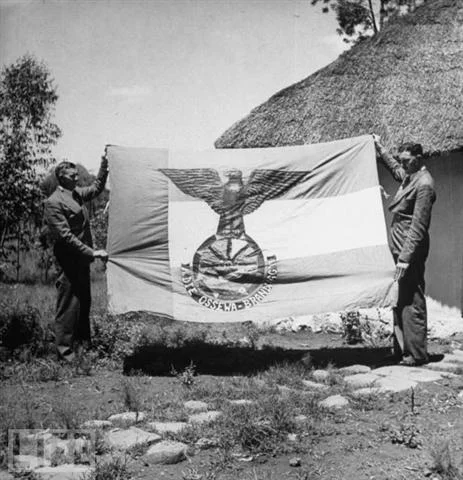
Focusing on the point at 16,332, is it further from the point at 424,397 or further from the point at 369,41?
the point at 369,41

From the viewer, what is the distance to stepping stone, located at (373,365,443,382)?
4.92m

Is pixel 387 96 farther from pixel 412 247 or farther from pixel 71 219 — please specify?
pixel 71 219

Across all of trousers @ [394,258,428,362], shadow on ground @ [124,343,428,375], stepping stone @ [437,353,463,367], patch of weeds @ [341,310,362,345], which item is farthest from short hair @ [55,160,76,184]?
stepping stone @ [437,353,463,367]

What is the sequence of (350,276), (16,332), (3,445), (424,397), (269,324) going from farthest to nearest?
(269,324), (16,332), (350,276), (424,397), (3,445)

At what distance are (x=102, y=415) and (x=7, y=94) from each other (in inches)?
394

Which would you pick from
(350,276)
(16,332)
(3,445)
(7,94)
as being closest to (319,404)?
(350,276)

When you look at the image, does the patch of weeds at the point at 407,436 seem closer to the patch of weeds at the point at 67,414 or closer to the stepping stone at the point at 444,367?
the stepping stone at the point at 444,367

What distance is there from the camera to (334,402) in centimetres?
433

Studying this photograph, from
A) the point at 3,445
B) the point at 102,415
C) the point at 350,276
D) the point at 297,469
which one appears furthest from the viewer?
the point at 350,276

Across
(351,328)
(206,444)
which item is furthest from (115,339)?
(206,444)

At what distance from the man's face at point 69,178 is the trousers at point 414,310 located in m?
3.15

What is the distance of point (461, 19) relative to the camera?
28.9ft

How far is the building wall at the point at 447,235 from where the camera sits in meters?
6.95

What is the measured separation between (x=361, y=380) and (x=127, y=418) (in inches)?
78.2
